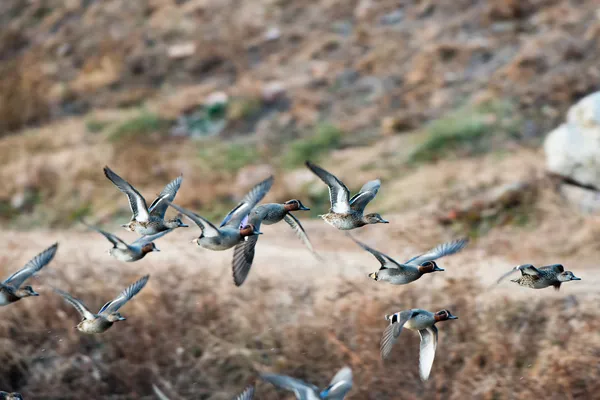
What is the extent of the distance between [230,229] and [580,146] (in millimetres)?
6239

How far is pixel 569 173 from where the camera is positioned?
32.9ft

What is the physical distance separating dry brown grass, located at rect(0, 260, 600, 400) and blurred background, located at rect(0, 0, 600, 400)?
0.7 inches

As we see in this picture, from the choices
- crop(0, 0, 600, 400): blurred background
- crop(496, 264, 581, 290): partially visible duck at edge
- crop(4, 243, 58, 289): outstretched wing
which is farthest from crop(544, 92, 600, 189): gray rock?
crop(4, 243, 58, 289): outstretched wing

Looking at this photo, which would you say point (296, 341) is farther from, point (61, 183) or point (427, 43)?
point (427, 43)

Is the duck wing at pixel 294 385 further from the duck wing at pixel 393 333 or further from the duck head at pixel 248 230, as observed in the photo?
the duck head at pixel 248 230

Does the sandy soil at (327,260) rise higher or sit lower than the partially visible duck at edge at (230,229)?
lower

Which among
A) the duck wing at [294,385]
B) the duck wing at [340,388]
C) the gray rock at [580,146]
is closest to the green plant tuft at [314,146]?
the gray rock at [580,146]

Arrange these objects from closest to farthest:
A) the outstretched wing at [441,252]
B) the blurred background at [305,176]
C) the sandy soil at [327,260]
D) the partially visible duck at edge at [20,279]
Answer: the outstretched wing at [441,252] → the partially visible duck at edge at [20,279] → the blurred background at [305,176] → the sandy soil at [327,260]

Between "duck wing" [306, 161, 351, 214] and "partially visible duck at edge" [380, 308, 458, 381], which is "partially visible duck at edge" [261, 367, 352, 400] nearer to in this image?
"partially visible duck at edge" [380, 308, 458, 381]

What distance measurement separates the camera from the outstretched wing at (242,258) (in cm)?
453

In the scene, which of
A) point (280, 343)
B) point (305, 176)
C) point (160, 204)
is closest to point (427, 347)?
point (160, 204)

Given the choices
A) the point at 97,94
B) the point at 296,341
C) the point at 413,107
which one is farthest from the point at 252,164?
the point at 296,341

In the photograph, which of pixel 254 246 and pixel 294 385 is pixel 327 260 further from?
pixel 294 385

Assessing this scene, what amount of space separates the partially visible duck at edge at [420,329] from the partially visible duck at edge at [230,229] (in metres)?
0.81
